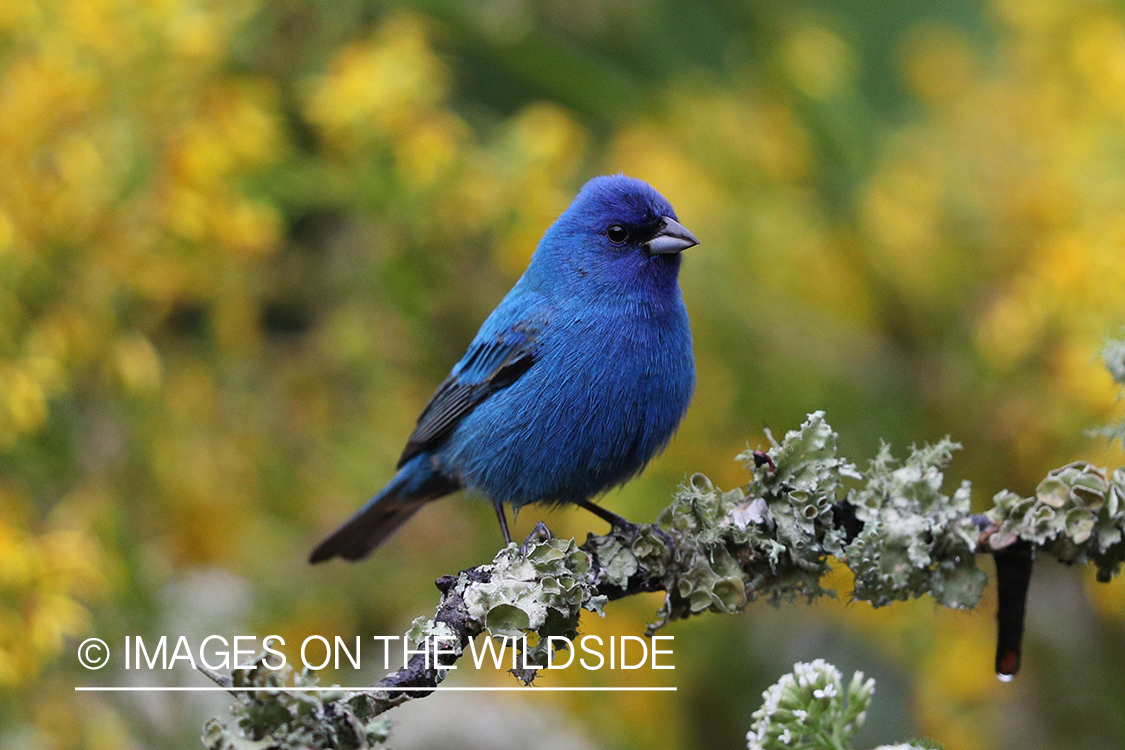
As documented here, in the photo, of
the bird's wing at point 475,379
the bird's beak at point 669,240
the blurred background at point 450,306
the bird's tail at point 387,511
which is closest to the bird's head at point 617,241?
the bird's beak at point 669,240

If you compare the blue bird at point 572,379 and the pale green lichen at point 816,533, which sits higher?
the blue bird at point 572,379

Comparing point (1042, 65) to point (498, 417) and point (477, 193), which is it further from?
point (498, 417)

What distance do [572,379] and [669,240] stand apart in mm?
560

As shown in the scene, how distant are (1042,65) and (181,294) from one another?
12.5 ft

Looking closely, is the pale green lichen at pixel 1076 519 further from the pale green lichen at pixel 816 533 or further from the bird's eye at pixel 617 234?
the bird's eye at pixel 617 234

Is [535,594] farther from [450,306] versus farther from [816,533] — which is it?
[450,306]

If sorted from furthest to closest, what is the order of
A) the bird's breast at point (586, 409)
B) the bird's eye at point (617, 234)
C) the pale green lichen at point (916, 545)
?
the bird's eye at point (617, 234)
the bird's breast at point (586, 409)
the pale green lichen at point (916, 545)

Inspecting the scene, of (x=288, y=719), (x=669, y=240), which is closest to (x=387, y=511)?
(x=669, y=240)

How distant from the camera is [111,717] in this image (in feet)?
11.6

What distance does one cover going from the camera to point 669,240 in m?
3.34

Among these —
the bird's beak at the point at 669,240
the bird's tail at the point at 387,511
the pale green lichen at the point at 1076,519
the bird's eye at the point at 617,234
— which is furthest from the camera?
the bird's tail at the point at 387,511

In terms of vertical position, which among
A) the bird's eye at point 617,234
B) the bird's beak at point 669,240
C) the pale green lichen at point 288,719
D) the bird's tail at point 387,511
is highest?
the bird's eye at point 617,234

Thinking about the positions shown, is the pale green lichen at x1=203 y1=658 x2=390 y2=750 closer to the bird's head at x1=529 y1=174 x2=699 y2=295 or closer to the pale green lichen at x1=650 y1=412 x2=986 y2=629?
the pale green lichen at x1=650 y1=412 x2=986 y2=629

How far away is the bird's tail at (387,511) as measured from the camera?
360 centimetres
